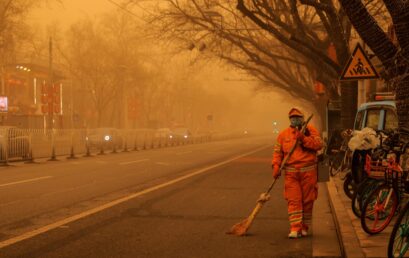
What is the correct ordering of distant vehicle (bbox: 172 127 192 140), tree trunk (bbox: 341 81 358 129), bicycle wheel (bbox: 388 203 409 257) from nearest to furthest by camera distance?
bicycle wheel (bbox: 388 203 409 257) < tree trunk (bbox: 341 81 358 129) < distant vehicle (bbox: 172 127 192 140)

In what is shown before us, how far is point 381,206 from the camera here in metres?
7.34

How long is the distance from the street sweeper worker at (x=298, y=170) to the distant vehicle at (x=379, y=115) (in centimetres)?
538

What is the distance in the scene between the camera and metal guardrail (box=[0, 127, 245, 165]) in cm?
2277

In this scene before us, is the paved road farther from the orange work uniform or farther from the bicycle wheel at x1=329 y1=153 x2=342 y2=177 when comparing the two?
the bicycle wheel at x1=329 y1=153 x2=342 y2=177

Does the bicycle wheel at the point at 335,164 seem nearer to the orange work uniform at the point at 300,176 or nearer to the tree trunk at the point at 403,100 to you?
the tree trunk at the point at 403,100

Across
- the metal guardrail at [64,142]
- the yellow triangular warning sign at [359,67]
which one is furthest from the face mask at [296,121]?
the metal guardrail at [64,142]

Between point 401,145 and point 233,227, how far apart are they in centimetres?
246

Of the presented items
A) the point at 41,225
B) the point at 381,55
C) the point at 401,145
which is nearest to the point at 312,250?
the point at 401,145

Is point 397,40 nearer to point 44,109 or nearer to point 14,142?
point 14,142

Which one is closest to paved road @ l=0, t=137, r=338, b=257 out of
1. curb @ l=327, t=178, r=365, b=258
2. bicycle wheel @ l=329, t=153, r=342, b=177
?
curb @ l=327, t=178, r=365, b=258

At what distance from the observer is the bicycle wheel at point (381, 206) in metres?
7.28

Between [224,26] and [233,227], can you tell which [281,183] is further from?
[224,26]

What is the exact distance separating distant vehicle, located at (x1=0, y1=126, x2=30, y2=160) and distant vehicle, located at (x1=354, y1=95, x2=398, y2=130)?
14.0m

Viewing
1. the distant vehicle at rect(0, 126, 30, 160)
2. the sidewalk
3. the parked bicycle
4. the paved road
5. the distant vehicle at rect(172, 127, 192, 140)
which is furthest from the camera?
the distant vehicle at rect(172, 127, 192, 140)
